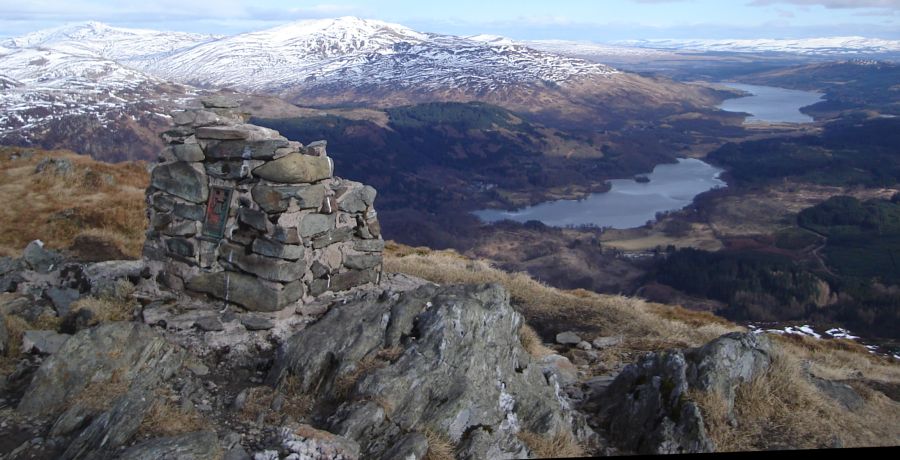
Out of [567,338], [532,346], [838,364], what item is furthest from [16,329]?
[838,364]

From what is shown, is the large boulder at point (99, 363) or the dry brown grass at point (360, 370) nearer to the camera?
the large boulder at point (99, 363)

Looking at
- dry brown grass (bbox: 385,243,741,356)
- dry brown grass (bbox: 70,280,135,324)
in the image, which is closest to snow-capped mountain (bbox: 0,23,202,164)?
dry brown grass (bbox: 385,243,741,356)

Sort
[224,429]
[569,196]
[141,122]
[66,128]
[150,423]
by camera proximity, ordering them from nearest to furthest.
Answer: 1. [150,423]
2. [224,429]
3. [66,128]
4. [141,122]
5. [569,196]

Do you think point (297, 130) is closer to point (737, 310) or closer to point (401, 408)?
point (737, 310)

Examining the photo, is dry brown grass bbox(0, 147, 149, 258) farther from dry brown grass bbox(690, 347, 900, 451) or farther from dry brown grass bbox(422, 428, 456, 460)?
dry brown grass bbox(690, 347, 900, 451)

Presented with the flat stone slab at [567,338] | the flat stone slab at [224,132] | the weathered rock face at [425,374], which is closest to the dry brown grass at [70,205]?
the flat stone slab at [224,132]

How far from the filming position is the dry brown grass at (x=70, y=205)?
21438 millimetres

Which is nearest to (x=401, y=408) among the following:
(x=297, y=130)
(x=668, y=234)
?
→ (x=668, y=234)

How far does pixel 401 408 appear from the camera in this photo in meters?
8.13

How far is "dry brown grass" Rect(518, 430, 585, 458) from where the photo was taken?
836cm

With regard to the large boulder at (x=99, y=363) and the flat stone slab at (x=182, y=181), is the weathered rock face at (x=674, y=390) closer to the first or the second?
the large boulder at (x=99, y=363)

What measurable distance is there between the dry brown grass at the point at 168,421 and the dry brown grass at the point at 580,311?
10.1m

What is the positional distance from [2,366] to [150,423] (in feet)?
12.0

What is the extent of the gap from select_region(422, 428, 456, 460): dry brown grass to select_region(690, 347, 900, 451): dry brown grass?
158 inches
